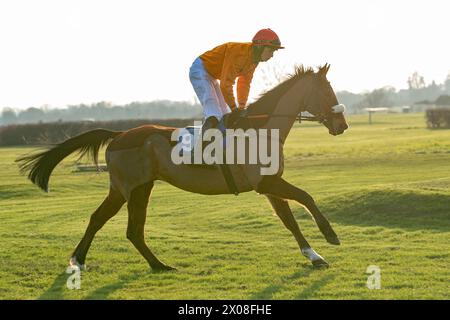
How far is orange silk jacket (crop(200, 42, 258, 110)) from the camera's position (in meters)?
9.37

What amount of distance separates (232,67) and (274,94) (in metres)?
0.79

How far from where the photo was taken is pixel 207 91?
9594 millimetres

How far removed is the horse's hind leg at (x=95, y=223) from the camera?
1005 centimetres

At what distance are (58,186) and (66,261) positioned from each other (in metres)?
17.1

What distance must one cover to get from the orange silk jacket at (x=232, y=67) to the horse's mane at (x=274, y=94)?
18cm

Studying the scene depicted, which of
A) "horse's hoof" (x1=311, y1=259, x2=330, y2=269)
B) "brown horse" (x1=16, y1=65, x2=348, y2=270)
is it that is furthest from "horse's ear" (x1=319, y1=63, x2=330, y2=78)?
"horse's hoof" (x1=311, y1=259, x2=330, y2=269)

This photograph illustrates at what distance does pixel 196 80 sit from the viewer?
9.79 m

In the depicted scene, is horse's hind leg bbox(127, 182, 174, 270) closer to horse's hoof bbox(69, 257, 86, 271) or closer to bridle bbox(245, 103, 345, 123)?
horse's hoof bbox(69, 257, 86, 271)

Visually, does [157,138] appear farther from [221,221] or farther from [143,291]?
[221,221]

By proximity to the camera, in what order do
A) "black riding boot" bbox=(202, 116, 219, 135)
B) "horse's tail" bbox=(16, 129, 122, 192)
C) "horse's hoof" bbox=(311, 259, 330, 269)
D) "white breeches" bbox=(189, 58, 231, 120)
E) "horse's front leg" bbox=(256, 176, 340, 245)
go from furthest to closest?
"horse's tail" bbox=(16, 129, 122, 192) < "horse's hoof" bbox=(311, 259, 330, 269) < "white breeches" bbox=(189, 58, 231, 120) < "black riding boot" bbox=(202, 116, 219, 135) < "horse's front leg" bbox=(256, 176, 340, 245)

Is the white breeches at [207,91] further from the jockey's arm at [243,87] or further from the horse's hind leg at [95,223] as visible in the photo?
the horse's hind leg at [95,223]

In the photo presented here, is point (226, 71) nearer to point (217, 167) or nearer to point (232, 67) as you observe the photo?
point (232, 67)

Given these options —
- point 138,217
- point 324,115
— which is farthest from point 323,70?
point 138,217
